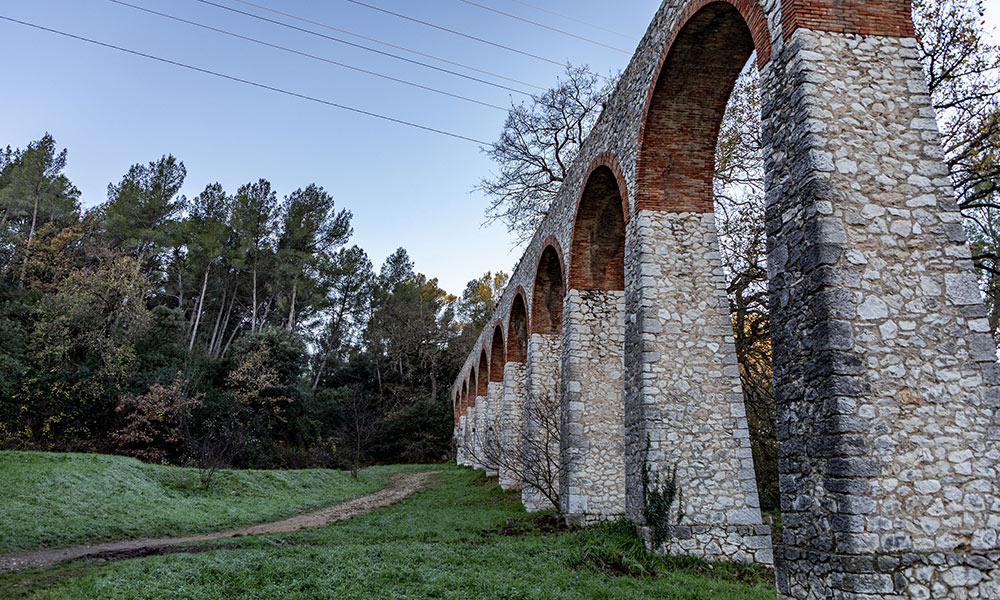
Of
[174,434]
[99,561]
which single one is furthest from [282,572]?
[174,434]

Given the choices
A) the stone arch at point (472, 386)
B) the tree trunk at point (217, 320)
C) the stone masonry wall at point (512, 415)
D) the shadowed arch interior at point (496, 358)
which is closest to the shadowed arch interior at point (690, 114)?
the stone masonry wall at point (512, 415)

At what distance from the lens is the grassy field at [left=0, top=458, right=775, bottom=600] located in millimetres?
4934

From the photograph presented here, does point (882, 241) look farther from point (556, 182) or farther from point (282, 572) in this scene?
point (556, 182)

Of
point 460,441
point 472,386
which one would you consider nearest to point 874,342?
point 472,386

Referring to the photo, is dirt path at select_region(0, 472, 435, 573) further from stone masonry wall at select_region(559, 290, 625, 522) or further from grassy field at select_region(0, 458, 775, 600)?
stone masonry wall at select_region(559, 290, 625, 522)

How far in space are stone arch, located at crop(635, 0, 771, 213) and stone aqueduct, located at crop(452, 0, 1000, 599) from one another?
3 cm

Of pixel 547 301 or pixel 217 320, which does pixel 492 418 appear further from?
pixel 217 320

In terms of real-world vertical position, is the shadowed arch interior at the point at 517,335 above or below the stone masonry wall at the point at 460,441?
above

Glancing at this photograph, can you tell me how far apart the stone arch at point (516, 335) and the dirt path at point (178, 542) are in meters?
5.23

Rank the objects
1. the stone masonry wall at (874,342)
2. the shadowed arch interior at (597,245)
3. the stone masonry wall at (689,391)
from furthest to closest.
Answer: the shadowed arch interior at (597,245), the stone masonry wall at (689,391), the stone masonry wall at (874,342)

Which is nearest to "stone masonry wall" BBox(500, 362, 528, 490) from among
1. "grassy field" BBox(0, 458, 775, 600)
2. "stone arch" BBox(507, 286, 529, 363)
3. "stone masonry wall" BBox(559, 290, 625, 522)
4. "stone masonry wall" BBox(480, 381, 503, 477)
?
"stone arch" BBox(507, 286, 529, 363)

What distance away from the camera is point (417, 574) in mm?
5473

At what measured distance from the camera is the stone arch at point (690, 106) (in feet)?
20.7

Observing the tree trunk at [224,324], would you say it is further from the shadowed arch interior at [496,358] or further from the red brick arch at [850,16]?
the red brick arch at [850,16]
